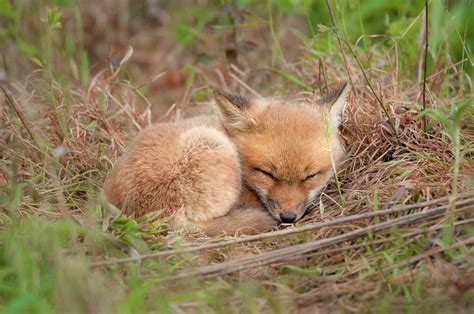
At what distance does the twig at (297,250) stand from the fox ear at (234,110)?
4.50 feet

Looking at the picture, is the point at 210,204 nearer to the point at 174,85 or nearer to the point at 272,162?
the point at 272,162

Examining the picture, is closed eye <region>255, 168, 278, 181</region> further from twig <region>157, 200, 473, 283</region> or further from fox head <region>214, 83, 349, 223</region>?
twig <region>157, 200, 473, 283</region>

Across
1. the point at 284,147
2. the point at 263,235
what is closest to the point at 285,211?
the point at 284,147

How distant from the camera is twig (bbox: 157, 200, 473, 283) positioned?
3.44 meters

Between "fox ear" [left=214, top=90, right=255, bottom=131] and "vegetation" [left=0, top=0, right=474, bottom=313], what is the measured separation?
0.68 m

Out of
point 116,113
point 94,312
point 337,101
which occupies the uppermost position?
point 94,312

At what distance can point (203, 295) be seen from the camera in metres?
3.12

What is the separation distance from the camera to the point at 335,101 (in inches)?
190

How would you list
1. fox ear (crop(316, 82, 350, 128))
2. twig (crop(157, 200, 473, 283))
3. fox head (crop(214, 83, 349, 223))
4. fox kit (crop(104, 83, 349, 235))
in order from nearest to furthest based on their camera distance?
twig (crop(157, 200, 473, 283)) < fox kit (crop(104, 83, 349, 235)) < fox head (crop(214, 83, 349, 223)) < fox ear (crop(316, 82, 350, 128))

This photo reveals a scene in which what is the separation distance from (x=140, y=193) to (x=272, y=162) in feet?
3.20

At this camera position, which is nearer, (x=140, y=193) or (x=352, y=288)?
(x=352, y=288)

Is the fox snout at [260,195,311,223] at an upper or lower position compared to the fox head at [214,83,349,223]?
lower

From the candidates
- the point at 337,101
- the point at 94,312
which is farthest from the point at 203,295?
the point at 337,101

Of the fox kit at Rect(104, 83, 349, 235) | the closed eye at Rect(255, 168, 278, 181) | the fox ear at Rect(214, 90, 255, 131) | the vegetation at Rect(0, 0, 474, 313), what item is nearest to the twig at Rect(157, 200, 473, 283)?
the vegetation at Rect(0, 0, 474, 313)
